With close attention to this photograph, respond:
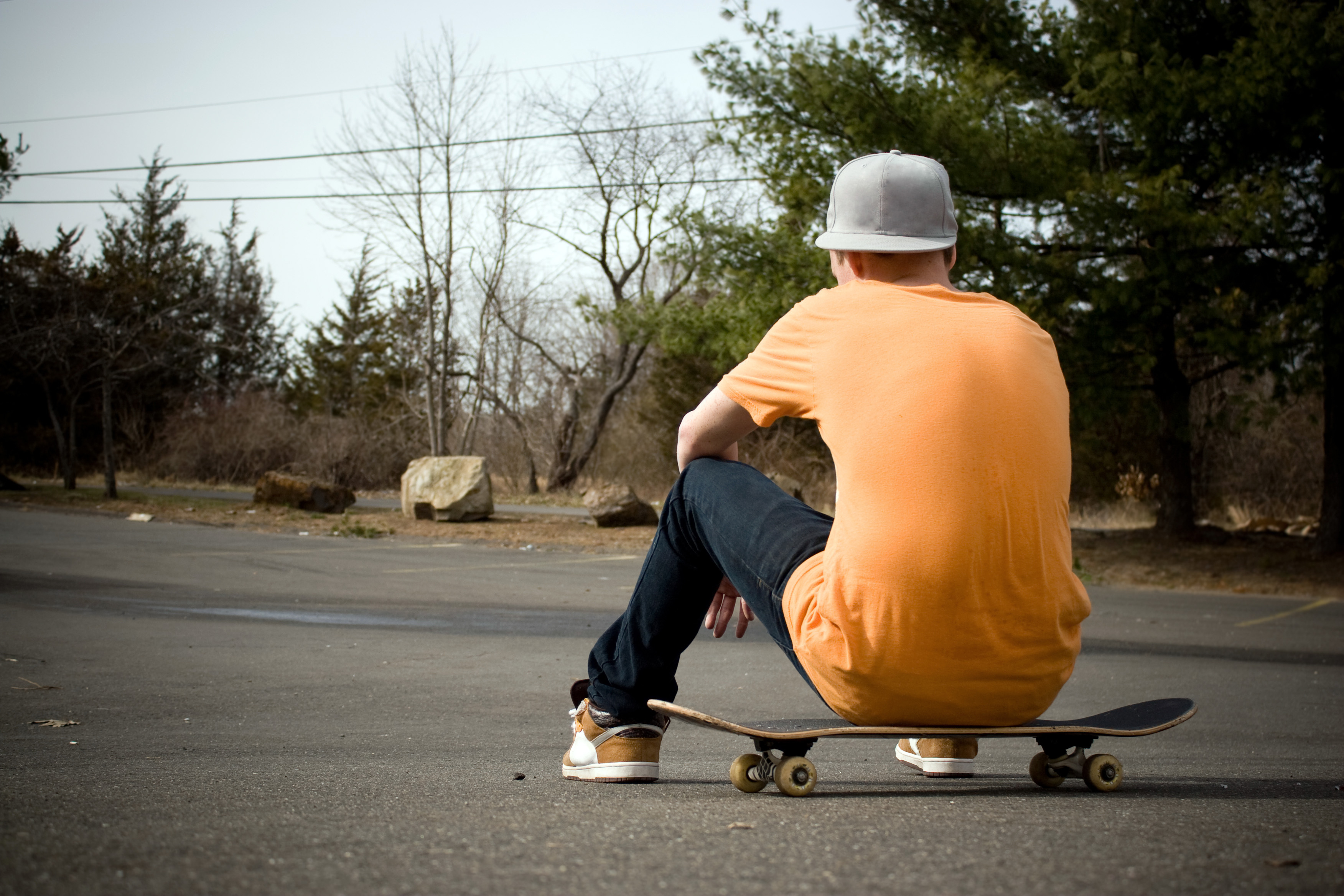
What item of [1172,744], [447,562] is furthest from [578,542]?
[1172,744]

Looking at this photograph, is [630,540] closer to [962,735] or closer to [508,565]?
[508,565]

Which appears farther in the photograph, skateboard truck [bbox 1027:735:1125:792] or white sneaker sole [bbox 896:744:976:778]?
white sneaker sole [bbox 896:744:976:778]

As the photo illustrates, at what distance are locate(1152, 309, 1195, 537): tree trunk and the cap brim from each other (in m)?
11.5

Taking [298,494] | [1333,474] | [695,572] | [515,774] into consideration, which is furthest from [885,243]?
[298,494]

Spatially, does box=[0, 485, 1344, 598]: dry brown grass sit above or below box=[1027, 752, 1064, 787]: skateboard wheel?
below

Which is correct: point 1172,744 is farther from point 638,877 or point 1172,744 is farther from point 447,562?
point 447,562

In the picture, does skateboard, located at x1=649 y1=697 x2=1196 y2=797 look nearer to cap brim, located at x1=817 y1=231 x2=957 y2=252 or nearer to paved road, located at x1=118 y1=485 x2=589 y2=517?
cap brim, located at x1=817 y1=231 x2=957 y2=252

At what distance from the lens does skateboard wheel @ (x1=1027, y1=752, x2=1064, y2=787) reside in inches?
99.2

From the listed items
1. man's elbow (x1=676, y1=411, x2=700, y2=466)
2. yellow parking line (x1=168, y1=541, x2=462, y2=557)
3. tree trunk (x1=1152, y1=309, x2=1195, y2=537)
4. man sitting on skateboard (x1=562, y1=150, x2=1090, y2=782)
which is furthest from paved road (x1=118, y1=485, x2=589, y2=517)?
man sitting on skateboard (x1=562, y1=150, x2=1090, y2=782)

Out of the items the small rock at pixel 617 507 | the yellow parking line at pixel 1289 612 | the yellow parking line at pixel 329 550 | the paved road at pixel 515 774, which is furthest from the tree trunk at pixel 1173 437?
the yellow parking line at pixel 329 550

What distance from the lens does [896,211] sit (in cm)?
224

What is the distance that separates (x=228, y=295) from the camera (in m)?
41.3

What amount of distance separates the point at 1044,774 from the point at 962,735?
49 cm

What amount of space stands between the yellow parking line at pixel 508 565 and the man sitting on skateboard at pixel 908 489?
335 inches
